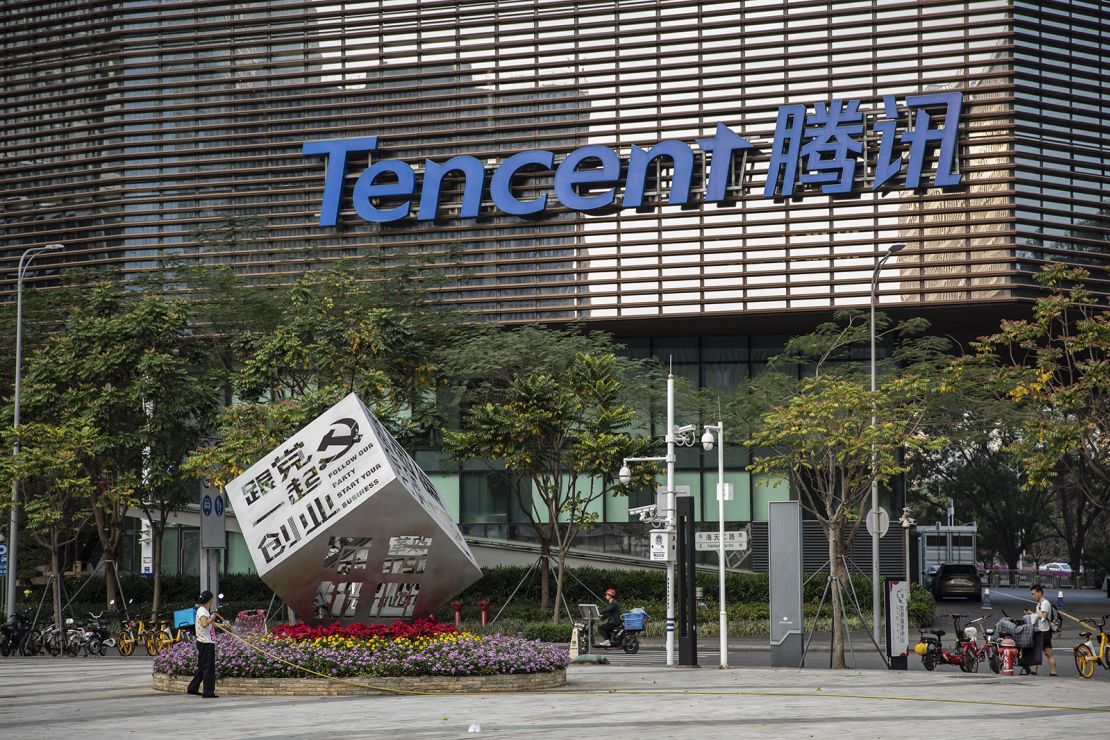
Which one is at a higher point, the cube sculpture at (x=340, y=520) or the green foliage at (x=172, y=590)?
the cube sculpture at (x=340, y=520)

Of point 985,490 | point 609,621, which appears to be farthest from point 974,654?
point 985,490

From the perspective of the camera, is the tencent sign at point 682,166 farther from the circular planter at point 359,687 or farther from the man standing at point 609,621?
the circular planter at point 359,687

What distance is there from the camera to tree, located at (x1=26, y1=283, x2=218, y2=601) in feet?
114

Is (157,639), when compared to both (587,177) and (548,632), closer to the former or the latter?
(548,632)

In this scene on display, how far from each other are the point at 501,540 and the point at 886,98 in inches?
774


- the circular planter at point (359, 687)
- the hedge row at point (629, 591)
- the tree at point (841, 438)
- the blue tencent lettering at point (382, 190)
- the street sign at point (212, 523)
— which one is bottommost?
the hedge row at point (629, 591)

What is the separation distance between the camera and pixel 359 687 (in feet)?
66.4

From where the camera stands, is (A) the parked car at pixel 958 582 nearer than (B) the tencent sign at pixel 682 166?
No

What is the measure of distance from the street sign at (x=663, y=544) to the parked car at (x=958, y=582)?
26.2 meters

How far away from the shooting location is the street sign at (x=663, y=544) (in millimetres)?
27219

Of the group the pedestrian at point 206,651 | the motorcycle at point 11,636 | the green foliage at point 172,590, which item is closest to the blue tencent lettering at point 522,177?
the green foliage at point 172,590

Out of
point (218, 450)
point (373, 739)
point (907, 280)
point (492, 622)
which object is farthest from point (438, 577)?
point (907, 280)

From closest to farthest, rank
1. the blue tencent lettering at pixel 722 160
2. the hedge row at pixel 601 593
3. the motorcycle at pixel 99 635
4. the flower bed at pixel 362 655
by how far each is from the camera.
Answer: the flower bed at pixel 362 655 < the motorcycle at pixel 99 635 < the hedge row at pixel 601 593 < the blue tencent lettering at pixel 722 160

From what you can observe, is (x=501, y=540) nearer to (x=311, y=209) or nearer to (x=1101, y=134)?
(x=311, y=209)
